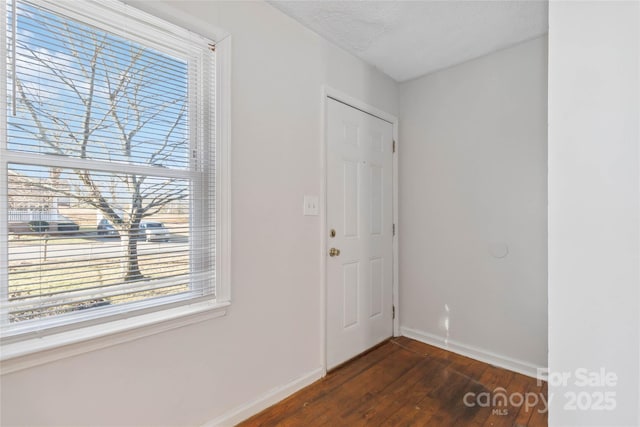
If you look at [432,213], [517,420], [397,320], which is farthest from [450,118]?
[517,420]

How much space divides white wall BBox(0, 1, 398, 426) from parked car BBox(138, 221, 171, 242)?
0.36 meters

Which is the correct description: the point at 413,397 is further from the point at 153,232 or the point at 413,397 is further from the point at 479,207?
the point at 153,232

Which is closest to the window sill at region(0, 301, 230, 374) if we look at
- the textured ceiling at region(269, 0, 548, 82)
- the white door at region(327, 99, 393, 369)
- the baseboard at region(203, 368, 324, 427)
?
the baseboard at region(203, 368, 324, 427)

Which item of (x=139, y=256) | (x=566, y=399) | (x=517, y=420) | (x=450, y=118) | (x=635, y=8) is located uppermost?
(x=450, y=118)

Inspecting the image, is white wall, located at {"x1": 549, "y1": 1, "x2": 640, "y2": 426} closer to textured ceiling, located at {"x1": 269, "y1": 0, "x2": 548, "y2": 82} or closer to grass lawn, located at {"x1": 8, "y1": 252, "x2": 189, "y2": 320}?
textured ceiling, located at {"x1": 269, "y1": 0, "x2": 548, "y2": 82}

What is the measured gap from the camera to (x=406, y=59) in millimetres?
2490

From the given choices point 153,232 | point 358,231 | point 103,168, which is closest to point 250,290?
point 153,232

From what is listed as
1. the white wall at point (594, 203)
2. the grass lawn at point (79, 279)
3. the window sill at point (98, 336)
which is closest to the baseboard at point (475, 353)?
the white wall at point (594, 203)

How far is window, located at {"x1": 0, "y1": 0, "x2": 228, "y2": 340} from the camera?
3.69ft

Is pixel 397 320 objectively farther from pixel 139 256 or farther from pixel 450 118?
pixel 139 256

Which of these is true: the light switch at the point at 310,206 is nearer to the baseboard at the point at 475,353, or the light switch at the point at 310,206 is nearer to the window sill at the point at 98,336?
the window sill at the point at 98,336

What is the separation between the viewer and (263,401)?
182 cm

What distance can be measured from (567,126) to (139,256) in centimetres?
168

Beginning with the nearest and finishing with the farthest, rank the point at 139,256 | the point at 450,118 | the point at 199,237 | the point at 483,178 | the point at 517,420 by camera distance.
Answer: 1. the point at 139,256
2. the point at 199,237
3. the point at 517,420
4. the point at 483,178
5. the point at 450,118
